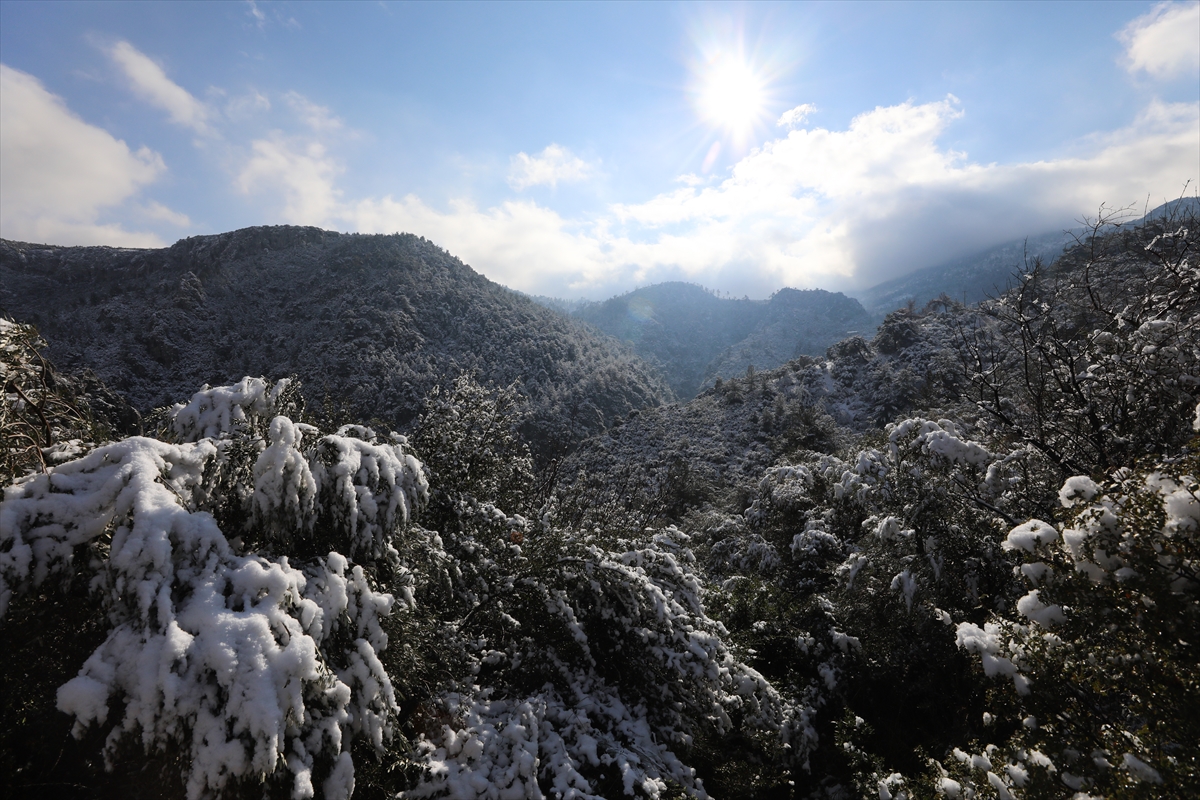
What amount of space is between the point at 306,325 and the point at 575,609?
2233 inches

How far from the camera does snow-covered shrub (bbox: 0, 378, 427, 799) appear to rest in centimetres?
221

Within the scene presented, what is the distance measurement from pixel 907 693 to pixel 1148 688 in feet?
18.8

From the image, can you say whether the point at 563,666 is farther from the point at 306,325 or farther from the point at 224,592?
the point at 306,325

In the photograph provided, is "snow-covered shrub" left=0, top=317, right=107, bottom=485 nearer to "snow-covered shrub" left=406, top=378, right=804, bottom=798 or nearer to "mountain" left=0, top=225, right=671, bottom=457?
"snow-covered shrub" left=406, top=378, right=804, bottom=798

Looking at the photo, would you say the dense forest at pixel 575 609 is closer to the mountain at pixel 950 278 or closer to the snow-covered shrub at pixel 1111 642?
the snow-covered shrub at pixel 1111 642

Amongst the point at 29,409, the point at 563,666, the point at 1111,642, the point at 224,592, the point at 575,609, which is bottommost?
the point at 563,666

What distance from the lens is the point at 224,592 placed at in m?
2.61

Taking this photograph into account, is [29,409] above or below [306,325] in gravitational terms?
below

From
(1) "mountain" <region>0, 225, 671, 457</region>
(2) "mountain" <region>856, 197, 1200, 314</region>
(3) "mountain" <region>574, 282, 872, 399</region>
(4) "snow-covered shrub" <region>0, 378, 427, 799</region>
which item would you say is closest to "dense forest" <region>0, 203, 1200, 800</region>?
(4) "snow-covered shrub" <region>0, 378, 427, 799</region>

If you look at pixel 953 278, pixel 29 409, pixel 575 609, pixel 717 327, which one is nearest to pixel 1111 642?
pixel 575 609

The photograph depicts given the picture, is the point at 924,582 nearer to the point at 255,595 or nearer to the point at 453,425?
the point at 453,425

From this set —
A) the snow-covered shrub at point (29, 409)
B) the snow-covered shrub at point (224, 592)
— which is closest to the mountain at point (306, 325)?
the snow-covered shrub at point (29, 409)

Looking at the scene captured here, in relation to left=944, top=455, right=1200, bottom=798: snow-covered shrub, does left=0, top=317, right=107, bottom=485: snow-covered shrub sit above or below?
above

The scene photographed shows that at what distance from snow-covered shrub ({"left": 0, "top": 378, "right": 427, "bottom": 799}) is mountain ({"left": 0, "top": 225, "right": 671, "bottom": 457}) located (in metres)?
36.1
